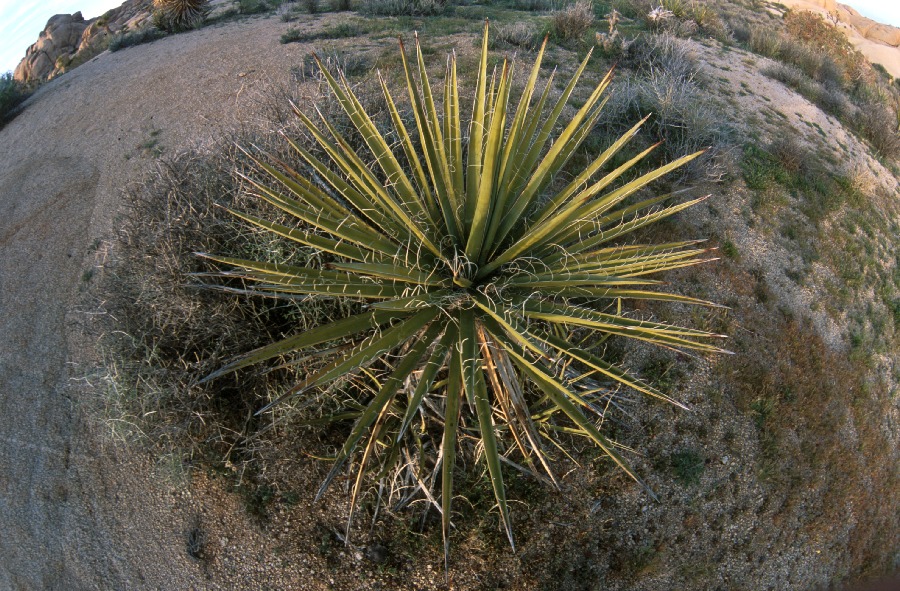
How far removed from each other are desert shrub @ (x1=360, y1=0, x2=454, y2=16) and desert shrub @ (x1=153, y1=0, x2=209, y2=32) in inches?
181

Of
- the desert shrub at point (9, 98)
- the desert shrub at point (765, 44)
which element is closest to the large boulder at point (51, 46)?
the desert shrub at point (9, 98)

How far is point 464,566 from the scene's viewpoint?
174 inches

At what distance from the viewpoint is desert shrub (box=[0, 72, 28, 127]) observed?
11.5 m

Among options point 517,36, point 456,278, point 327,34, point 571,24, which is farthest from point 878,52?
point 456,278

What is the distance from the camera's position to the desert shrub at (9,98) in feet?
37.8

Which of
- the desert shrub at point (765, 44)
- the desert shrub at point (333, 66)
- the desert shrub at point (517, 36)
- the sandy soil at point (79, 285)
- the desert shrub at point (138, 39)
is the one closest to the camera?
the sandy soil at point (79, 285)

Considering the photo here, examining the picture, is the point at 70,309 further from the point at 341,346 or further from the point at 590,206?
→ the point at 590,206

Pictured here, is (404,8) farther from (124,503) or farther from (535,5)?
(124,503)

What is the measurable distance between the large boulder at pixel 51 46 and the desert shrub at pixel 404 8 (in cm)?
1552

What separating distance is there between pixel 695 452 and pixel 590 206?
2976mm

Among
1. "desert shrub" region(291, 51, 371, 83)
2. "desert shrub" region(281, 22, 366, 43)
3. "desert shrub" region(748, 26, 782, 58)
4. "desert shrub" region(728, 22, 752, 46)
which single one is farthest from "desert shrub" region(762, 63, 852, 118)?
"desert shrub" region(281, 22, 366, 43)

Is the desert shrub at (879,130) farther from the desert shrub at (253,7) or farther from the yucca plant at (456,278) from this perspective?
the desert shrub at (253,7)

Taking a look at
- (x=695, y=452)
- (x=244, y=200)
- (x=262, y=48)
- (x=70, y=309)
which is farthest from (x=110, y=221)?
(x=695, y=452)

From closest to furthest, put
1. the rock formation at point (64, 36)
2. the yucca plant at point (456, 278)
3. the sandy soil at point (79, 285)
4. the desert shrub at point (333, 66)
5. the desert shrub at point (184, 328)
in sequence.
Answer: the yucca plant at point (456, 278) → the desert shrub at point (184, 328) → the sandy soil at point (79, 285) → the desert shrub at point (333, 66) → the rock formation at point (64, 36)
